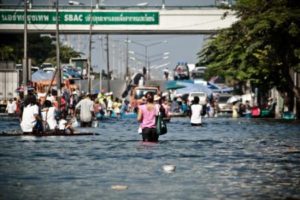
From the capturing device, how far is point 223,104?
335ft

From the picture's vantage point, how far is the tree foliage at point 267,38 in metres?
59.6

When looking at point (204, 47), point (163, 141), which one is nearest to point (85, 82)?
point (204, 47)

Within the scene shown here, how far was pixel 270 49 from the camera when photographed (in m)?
65.7

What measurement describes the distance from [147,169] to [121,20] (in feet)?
230

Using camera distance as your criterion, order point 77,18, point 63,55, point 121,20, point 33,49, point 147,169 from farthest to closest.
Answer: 1. point 63,55
2. point 33,49
3. point 77,18
4. point 121,20
5. point 147,169

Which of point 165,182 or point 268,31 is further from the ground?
point 268,31

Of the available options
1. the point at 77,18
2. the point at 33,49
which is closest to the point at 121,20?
the point at 77,18

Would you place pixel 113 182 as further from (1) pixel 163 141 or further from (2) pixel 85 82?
(2) pixel 85 82

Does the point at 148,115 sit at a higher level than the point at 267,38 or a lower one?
lower

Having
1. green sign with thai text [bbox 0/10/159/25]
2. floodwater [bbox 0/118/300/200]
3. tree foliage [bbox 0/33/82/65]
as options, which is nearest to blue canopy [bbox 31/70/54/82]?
green sign with thai text [bbox 0/10/159/25]

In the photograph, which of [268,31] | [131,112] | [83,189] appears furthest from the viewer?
[131,112]

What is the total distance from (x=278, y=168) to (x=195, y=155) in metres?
4.55

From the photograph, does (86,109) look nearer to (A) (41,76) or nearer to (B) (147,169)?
(B) (147,169)

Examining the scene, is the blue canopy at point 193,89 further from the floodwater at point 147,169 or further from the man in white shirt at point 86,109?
the floodwater at point 147,169
